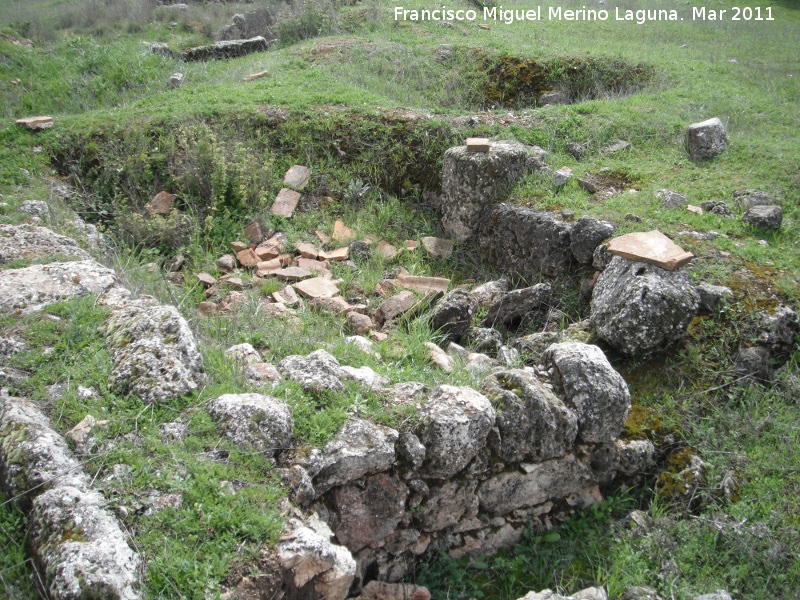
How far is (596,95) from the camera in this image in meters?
8.92

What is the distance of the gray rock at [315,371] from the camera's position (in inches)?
132

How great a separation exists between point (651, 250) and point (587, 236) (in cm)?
75

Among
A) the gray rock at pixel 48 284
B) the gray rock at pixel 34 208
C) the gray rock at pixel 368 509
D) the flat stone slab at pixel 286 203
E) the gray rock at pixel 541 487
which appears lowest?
the gray rock at pixel 541 487

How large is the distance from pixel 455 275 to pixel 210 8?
11.1m

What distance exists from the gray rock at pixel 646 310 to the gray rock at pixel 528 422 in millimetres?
979

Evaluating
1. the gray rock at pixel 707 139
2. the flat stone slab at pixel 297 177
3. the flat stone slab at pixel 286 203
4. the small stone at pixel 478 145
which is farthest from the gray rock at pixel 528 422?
the gray rock at pixel 707 139

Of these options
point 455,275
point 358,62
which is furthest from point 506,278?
point 358,62

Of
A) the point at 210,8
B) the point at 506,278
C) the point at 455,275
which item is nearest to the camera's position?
the point at 506,278

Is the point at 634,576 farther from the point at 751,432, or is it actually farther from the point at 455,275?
the point at 455,275

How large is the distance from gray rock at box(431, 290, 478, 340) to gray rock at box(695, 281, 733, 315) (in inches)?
64.3

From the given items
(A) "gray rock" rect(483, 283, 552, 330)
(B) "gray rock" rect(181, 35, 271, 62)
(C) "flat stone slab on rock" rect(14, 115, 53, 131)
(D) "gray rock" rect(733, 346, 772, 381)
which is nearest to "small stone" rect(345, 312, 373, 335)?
(A) "gray rock" rect(483, 283, 552, 330)

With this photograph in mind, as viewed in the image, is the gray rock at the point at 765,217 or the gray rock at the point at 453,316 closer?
the gray rock at the point at 453,316

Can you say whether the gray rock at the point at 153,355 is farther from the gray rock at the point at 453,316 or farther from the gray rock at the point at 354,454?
the gray rock at the point at 453,316

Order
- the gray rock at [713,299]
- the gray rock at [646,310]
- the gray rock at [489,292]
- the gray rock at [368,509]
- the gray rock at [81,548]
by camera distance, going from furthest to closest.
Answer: the gray rock at [489,292], the gray rock at [713,299], the gray rock at [646,310], the gray rock at [368,509], the gray rock at [81,548]
